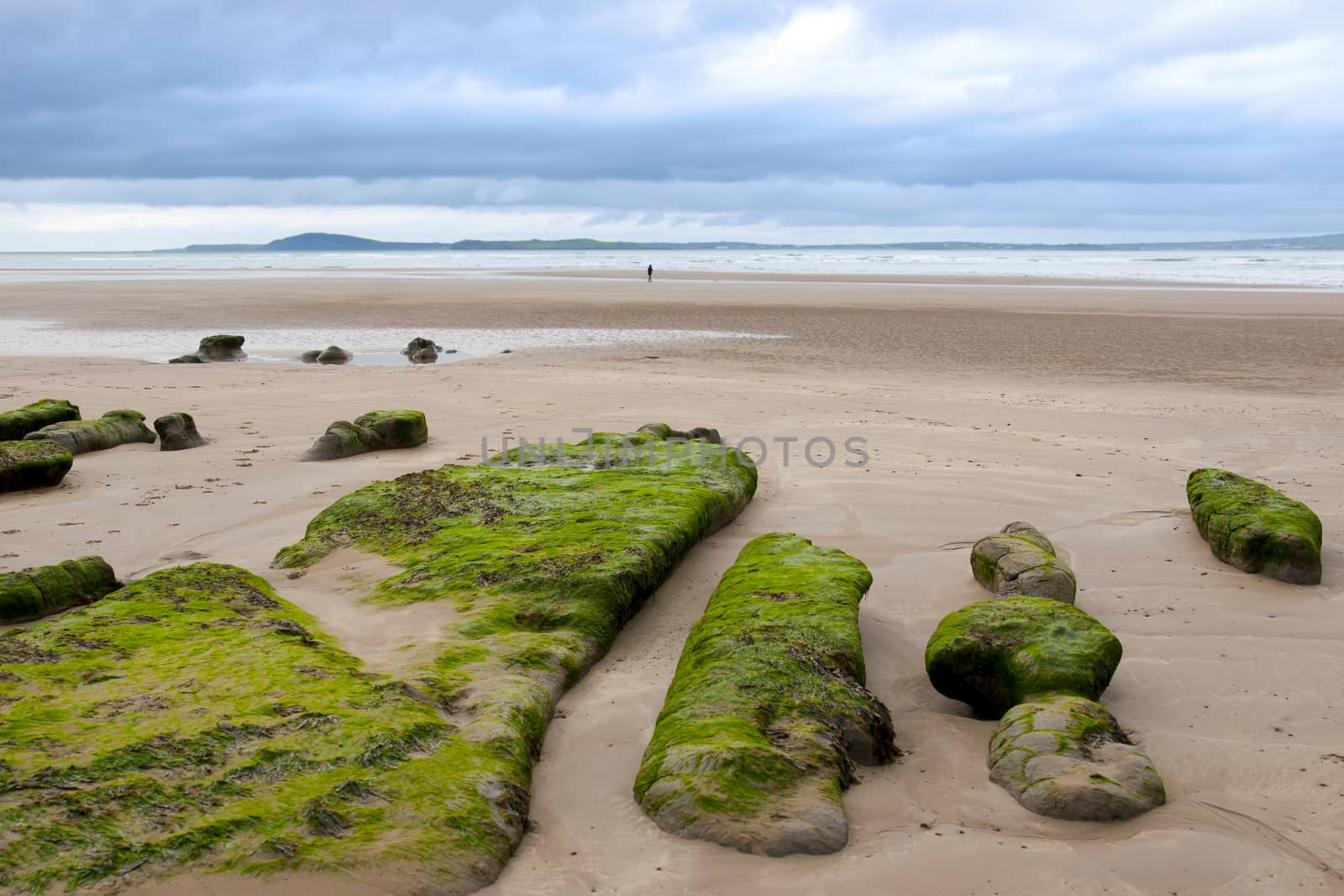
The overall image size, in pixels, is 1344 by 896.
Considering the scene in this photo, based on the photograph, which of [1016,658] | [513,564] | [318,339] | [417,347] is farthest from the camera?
[318,339]

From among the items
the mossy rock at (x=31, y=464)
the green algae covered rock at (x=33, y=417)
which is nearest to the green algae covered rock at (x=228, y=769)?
the mossy rock at (x=31, y=464)

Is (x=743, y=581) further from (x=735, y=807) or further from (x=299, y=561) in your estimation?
(x=299, y=561)

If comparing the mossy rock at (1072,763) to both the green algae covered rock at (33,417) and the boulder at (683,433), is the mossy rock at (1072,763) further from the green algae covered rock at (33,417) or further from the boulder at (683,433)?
the green algae covered rock at (33,417)

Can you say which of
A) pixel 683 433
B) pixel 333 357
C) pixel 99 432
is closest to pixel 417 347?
pixel 333 357

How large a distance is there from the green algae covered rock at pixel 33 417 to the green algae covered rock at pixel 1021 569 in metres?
8.49

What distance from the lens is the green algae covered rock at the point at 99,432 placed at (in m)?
8.94

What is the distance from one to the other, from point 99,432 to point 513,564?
6003 millimetres

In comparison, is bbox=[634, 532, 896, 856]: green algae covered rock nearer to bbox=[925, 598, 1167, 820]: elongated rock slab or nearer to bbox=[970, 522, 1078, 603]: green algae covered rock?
bbox=[925, 598, 1167, 820]: elongated rock slab

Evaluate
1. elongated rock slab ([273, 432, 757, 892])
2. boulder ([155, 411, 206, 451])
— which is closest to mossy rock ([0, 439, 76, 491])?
boulder ([155, 411, 206, 451])

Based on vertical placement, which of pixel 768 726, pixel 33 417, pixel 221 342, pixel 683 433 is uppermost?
pixel 221 342

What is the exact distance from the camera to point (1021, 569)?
5.49 metres

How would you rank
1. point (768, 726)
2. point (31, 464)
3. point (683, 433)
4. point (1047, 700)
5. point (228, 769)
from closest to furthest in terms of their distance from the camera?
point (228, 769) → point (768, 726) → point (1047, 700) → point (31, 464) → point (683, 433)

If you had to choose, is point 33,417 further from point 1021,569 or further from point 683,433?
point 1021,569

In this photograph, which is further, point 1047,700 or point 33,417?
point 33,417
